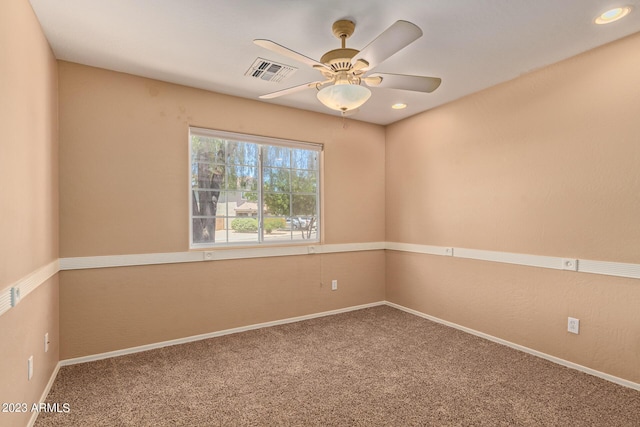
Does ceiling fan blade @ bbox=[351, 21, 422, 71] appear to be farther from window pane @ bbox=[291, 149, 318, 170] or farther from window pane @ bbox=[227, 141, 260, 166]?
window pane @ bbox=[291, 149, 318, 170]

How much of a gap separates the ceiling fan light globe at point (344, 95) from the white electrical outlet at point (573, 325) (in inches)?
98.8

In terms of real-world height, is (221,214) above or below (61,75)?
below

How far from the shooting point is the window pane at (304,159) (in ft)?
13.2

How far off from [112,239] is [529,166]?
3843 mm

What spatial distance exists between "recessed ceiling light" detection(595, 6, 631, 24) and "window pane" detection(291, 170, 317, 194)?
290 centimetres

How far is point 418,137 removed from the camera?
414 centimetres

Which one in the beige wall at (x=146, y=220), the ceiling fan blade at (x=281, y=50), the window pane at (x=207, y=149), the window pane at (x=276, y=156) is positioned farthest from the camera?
the window pane at (x=276, y=156)

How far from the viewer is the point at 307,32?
90.7 inches

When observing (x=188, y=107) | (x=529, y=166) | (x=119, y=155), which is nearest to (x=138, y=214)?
(x=119, y=155)

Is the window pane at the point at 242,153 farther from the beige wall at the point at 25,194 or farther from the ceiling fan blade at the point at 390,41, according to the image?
the ceiling fan blade at the point at 390,41

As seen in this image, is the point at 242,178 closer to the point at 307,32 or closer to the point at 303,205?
the point at 303,205

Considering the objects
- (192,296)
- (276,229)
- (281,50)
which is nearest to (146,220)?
(192,296)

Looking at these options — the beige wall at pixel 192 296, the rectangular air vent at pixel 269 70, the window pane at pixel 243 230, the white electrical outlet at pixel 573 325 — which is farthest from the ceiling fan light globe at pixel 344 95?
the white electrical outlet at pixel 573 325

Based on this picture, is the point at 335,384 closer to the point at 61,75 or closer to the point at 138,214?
the point at 138,214
